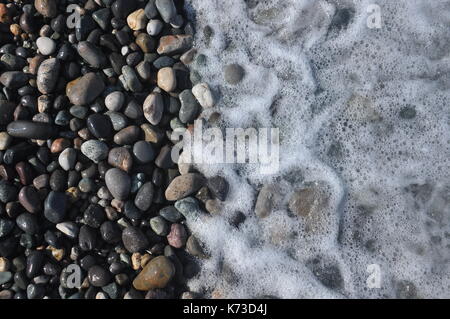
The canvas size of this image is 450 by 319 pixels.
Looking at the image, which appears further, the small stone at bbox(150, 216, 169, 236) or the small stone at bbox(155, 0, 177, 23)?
the small stone at bbox(155, 0, 177, 23)

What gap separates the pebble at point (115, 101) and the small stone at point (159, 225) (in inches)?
27.4

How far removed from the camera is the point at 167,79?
2.50 metres

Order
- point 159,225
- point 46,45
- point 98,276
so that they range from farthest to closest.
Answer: point 46,45 → point 159,225 → point 98,276

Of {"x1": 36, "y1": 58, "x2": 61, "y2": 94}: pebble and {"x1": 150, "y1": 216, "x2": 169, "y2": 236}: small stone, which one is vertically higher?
{"x1": 36, "y1": 58, "x2": 61, "y2": 94}: pebble

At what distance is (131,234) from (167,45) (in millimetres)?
1178

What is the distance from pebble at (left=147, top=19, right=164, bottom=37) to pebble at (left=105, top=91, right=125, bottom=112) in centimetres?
44

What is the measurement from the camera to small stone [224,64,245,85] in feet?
8.65

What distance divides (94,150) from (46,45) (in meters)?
0.72

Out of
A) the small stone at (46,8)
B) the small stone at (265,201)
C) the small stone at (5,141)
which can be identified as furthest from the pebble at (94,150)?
the small stone at (265,201)

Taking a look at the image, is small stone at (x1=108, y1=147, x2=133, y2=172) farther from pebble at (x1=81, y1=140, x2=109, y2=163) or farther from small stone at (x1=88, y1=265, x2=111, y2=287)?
small stone at (x1=88, y1=265, x2=111, y2=287)

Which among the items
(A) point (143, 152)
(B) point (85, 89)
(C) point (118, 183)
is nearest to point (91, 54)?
(B) point (85, 89)

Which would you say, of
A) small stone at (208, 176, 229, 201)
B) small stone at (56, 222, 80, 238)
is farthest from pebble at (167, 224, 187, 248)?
small stone at (56, 222, 80, 238)

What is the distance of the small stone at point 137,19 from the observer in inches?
99.9

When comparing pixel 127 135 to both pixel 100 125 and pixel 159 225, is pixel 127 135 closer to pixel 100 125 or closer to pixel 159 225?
pixel 100 125
